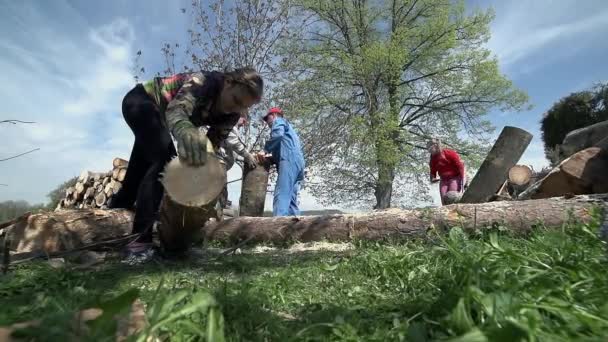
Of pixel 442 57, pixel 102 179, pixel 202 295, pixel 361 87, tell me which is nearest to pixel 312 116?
pixel 361 87

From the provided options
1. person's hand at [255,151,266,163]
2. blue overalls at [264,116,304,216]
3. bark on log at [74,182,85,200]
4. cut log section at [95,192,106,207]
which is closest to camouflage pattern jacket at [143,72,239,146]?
blue overalls at [264,116,304,216]

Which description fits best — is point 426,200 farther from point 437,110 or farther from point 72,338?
point 72,338

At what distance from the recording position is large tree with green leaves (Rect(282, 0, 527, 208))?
15.9m

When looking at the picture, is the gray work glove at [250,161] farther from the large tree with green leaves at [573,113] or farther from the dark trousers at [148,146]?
the large tree with green leaves at [573,113]

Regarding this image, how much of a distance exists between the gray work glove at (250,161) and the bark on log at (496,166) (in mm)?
3201

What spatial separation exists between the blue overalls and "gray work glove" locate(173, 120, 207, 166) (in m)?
3.42

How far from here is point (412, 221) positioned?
12.1ft

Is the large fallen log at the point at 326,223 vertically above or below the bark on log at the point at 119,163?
below

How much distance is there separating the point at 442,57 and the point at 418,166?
472 cm

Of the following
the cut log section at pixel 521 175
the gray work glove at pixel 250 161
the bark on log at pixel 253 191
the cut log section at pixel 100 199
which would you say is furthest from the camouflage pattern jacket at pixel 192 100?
the cut log section at pixel 521 175

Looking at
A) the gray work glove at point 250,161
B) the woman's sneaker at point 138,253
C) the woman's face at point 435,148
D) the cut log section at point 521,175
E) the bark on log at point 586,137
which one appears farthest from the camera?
the woman's face at point 435,148

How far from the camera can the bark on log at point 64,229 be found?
3.88m

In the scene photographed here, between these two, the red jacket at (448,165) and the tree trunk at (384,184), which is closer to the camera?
the red jacket at (448,165)

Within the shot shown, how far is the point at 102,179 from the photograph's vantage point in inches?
355
